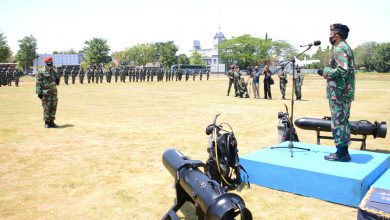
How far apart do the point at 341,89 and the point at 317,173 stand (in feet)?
4.59

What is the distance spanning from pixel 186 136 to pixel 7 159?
416cm

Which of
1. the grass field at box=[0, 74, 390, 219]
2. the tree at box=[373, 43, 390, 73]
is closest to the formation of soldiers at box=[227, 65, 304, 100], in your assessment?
the grass field at box=[0, 74, 390, 219]

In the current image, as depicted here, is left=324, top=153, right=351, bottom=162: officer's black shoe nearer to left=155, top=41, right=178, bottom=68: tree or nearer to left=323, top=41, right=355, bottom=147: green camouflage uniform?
left=323, top=41, right=355, bottom=147: green camouflage uniform

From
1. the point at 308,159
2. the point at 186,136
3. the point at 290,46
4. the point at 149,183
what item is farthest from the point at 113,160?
the point at 290,46

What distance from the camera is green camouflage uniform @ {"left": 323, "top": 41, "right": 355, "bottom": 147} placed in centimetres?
534

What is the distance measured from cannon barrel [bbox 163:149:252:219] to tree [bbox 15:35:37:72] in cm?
7863

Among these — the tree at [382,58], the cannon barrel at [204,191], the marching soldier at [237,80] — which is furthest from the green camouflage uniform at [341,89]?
the tree at [382,58]

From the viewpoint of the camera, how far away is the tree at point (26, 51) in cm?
7388

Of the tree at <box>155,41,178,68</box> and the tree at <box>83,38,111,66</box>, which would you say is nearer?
the tree at <box>83,38,111,66</box>

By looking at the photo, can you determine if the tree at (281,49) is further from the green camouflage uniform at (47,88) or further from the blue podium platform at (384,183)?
the blue podium platform at (384,183)

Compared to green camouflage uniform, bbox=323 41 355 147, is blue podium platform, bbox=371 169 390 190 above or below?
below

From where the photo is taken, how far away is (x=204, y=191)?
358 centimetres

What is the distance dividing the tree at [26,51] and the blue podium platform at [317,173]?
78.2 meters

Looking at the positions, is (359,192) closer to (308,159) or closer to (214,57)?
(308,159)
